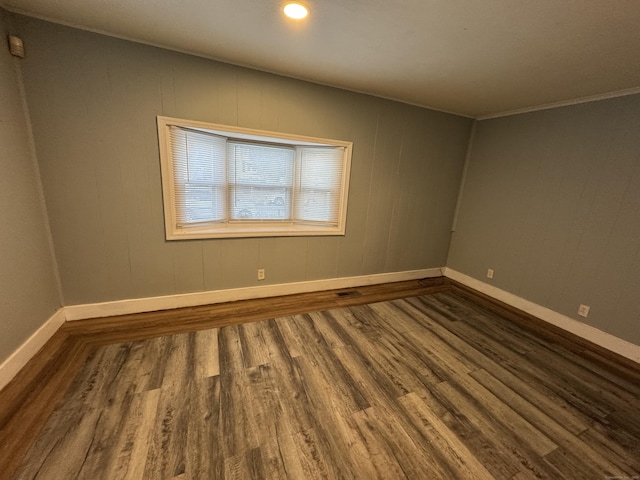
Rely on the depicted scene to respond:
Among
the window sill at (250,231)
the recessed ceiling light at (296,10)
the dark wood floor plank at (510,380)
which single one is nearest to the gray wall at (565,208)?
the dark wood floor plank at (510,380)

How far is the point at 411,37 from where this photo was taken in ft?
5.59

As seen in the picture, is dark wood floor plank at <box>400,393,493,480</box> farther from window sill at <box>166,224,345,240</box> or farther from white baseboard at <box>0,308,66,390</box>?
white baseboard at <box>0,308,66,390</box>

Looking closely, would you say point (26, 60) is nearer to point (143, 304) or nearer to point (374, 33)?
point (143, 304)

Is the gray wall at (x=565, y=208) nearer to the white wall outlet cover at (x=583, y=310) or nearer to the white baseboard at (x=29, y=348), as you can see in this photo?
the white wall outlet cover at (x=583, y=310)

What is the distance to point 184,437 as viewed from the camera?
134cm

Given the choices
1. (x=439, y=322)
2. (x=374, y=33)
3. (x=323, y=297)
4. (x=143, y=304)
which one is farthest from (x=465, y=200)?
(x=143, y=304)

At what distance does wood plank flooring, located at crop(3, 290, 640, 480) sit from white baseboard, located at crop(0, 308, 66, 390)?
379 mm

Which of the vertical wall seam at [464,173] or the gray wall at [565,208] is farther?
the vertical wall seam at [464,173]

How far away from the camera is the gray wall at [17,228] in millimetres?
1625

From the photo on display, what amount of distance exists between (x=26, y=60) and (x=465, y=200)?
15.9 feet

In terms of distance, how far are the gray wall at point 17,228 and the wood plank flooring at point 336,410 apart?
0.52 metres

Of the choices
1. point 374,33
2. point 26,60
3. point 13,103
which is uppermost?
point 374,33

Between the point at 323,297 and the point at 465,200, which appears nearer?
the point at 323,297

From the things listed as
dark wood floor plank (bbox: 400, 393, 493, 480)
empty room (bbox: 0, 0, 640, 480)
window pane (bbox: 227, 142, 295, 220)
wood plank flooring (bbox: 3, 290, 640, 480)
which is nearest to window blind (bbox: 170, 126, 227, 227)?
empty room (bbox: 0, 0, 640, 480)
